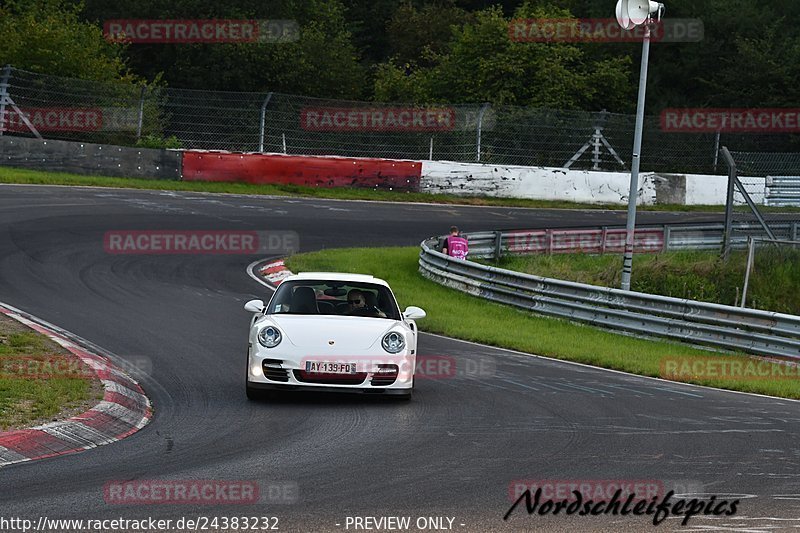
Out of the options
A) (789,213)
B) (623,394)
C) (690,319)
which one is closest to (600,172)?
(789,213)

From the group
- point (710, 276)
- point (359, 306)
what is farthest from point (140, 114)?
point (359, 306)

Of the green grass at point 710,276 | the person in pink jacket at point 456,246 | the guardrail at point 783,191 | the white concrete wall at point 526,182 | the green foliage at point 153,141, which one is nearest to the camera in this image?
the person in pink jacket at point 456,246

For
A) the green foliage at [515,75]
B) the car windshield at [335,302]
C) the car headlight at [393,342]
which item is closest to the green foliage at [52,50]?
the green foliage at [515,75]

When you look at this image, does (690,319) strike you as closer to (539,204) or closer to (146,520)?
(146,520)

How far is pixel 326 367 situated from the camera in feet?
36.8

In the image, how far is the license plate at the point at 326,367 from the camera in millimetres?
11203

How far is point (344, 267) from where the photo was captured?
2339 centimetres

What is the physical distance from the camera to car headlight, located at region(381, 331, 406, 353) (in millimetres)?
11547

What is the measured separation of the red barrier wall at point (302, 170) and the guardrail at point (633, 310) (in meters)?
11.7

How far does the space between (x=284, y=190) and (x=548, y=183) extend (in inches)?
329

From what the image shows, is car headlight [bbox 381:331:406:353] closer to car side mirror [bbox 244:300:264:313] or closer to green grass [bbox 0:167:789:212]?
car side mirror [bbox 244:300:264:313]

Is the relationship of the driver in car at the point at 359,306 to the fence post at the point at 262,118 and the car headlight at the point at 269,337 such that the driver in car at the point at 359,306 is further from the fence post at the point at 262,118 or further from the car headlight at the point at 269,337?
the fence post at the point at 262,118

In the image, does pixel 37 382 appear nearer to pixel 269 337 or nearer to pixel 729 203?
pixel 269 337

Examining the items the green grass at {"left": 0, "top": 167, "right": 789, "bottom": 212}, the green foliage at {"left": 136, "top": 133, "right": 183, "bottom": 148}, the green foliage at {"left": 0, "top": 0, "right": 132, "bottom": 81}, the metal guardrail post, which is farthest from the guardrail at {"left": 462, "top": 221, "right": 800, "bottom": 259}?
the green foliage at {"left": 0, "top": 0, "right": 132, "bottom": 81}
